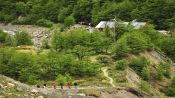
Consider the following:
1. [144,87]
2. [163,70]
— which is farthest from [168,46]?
[144,87]

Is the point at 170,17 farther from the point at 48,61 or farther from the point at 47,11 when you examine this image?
the point at 48,61

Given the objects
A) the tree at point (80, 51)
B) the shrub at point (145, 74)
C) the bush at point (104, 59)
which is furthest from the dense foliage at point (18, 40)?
the shrub at point (145, 74)

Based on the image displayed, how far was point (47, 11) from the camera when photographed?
16550 centimetres

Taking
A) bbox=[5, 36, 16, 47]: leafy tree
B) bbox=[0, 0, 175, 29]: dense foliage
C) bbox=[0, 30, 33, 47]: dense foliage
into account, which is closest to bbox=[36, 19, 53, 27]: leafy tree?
bbox=[0, 0, 175, 29]: dense foliage

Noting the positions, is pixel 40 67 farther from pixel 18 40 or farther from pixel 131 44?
pixel 18 40

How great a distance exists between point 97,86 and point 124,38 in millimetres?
23890

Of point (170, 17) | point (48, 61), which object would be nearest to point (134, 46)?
point (48, 61)

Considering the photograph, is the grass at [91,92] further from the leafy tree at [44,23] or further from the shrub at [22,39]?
the leafy tree at [44,23]

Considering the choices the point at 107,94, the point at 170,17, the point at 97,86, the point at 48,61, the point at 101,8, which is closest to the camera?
the point at 107,94

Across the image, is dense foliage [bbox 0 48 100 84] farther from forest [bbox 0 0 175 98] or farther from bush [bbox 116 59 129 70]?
bush [bbox 116 59 129 70]

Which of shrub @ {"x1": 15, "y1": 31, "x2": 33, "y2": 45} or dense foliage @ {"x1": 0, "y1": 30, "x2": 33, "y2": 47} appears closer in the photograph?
dense foliage @ {"x1": 0, "y1": 30, "x2": 33, "y2": 47}

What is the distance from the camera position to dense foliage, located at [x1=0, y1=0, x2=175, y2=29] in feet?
468

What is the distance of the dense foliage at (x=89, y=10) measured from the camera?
142m

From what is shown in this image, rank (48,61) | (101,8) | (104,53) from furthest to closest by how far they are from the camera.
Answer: (101,8)
(104,53)
(48,61)
